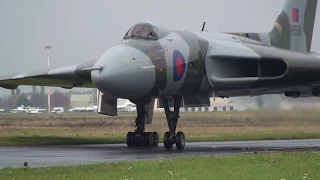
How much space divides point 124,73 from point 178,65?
262cm

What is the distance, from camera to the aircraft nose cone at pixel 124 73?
2147 cm

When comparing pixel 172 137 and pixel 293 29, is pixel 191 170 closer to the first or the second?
pixel 172 137

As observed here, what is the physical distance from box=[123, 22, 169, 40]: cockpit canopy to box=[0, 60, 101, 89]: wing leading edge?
203 cm

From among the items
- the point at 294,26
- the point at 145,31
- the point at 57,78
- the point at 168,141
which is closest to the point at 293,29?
the point at 294,26

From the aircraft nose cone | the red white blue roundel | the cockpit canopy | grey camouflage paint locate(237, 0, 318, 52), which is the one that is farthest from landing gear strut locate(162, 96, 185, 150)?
grey camouflage paint locate(237, 0, 318, 52)

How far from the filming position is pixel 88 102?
114 meters

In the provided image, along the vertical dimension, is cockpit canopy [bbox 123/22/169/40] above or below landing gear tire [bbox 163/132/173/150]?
above

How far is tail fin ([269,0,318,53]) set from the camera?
3009 centimetres

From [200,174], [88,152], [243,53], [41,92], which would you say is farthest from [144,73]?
[41,92]

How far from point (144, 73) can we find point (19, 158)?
498 centimetres

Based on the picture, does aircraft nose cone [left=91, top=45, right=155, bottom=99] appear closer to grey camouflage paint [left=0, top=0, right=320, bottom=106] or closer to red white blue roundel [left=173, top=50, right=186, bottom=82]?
grey camouflage paint [left=0, top=0, right=320, bottom=106]

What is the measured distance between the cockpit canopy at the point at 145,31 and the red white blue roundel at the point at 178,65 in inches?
32.5

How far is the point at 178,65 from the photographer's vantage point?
2361cm

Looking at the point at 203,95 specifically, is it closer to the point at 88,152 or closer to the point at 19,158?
the point at 88,152
